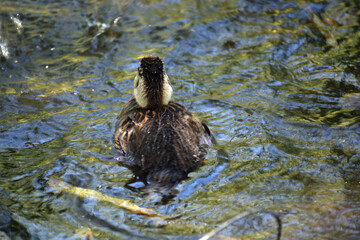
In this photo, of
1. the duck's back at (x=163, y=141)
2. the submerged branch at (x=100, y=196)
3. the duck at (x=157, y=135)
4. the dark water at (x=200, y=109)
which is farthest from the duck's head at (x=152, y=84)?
the submerged branch at (x=100, y=196)

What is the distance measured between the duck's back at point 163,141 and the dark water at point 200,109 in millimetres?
200

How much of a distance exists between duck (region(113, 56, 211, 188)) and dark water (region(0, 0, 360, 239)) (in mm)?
194

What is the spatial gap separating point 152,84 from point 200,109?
1.49 m

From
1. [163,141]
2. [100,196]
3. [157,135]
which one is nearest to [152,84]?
[157,135]

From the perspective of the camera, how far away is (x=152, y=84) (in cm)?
671

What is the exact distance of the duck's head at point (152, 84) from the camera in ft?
21.9

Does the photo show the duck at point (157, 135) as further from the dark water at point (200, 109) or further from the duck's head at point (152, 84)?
the dark water at point (200, 109)

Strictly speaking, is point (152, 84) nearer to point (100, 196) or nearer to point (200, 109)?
point (200, 109)

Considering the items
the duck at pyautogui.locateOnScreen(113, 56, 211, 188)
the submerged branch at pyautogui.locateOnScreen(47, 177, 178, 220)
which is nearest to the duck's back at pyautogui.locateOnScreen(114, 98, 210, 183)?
the duck at pyautogui.locateOnScreen(113, 56, 211, 188)

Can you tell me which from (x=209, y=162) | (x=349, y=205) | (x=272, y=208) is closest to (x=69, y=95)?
(x=209, y=162)

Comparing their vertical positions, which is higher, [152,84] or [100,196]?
[152,84]

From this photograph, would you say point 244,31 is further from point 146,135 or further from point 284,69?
point 146,135

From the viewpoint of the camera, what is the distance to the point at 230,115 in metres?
7.67

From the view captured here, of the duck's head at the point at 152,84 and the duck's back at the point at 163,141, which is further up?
the duck's head at the point at 152,84
